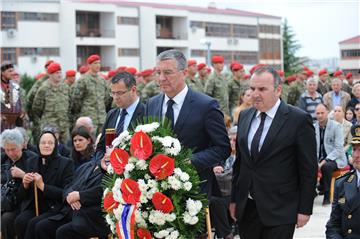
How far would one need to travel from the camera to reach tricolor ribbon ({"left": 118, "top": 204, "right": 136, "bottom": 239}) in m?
5.37

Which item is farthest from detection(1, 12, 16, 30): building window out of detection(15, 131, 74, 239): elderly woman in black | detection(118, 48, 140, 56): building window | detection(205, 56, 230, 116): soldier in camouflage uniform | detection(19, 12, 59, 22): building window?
detection(15, 131, 74, 239): elderly woman in black

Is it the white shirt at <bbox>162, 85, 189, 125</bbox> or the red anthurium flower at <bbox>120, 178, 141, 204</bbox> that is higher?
the white shirt at <bbox>162, 85, 189, 125</bbox>

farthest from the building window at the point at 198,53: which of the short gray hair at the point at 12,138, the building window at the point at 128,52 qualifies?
the short gray hair at the point at 12,138

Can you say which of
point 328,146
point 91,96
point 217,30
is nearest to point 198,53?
point 217,30

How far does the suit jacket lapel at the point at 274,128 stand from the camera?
534 centimetres

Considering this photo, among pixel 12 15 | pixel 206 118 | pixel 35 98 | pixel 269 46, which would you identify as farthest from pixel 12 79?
pixel 269 46

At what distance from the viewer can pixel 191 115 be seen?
575cm

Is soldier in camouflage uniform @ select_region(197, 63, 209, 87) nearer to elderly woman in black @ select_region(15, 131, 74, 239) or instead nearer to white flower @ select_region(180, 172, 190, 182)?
elderly woman in black @ select_region(15, 131, 74, 239)

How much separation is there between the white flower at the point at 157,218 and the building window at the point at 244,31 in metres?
69.5

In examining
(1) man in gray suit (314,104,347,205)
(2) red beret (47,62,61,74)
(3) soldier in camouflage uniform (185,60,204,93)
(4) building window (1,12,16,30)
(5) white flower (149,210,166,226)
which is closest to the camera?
(5) white flower (149,210,166,226)

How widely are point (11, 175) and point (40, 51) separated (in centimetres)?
5044

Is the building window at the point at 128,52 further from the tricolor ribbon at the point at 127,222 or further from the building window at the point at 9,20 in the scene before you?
the tricolor ribbon at the point at 127,222

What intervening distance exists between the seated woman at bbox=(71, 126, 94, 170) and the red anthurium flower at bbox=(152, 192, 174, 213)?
341 centimetres

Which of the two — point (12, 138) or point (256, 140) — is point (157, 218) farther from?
point (12, 138)
